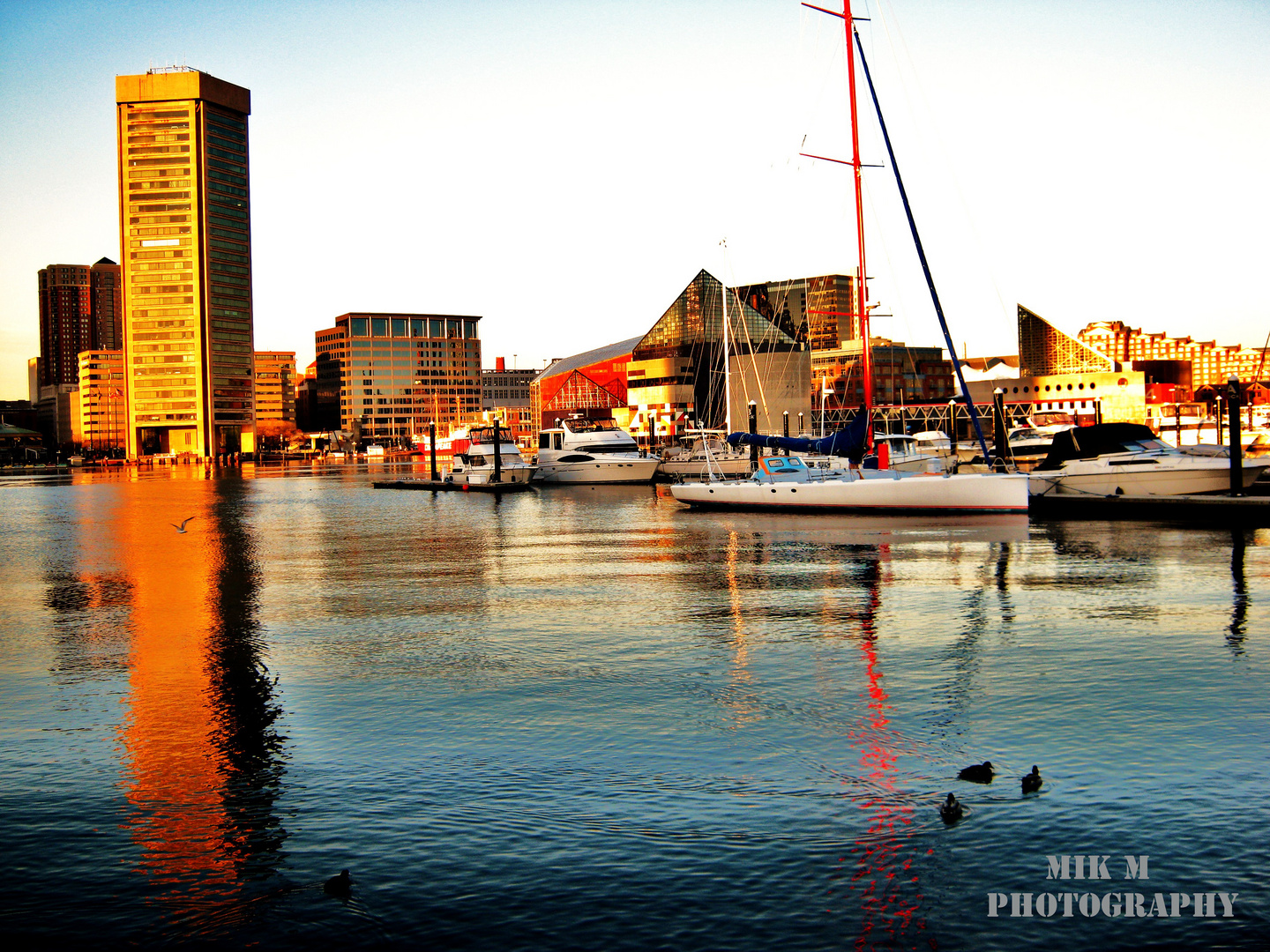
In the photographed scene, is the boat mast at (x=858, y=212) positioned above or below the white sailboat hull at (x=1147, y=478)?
above

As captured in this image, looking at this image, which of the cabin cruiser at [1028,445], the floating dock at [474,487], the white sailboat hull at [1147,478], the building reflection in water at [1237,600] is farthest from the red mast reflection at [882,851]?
the cabin cruiser at [1028,445]

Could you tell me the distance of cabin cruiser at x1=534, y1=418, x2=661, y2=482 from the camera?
81.2 m

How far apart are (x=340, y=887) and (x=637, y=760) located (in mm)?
3832

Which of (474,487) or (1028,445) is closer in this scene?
(474,487)

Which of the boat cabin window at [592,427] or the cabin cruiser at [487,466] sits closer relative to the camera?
the cabin cruiser at [487,466]

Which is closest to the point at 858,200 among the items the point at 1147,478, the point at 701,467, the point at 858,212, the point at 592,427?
the point at 858,212

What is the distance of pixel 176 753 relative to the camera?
12000 mm

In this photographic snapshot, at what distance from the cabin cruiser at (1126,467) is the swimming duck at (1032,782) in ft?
122

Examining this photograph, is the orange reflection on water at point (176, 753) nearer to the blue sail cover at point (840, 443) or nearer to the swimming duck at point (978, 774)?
the swimming duck at point (978, 774)

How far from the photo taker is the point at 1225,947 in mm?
7281

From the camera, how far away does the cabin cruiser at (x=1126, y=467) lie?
4288cm

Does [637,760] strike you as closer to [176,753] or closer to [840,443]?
[176,753]

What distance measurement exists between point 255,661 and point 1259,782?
13740 mm

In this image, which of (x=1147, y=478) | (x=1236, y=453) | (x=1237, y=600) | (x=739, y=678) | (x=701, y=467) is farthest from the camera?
(x=701, y=467)
